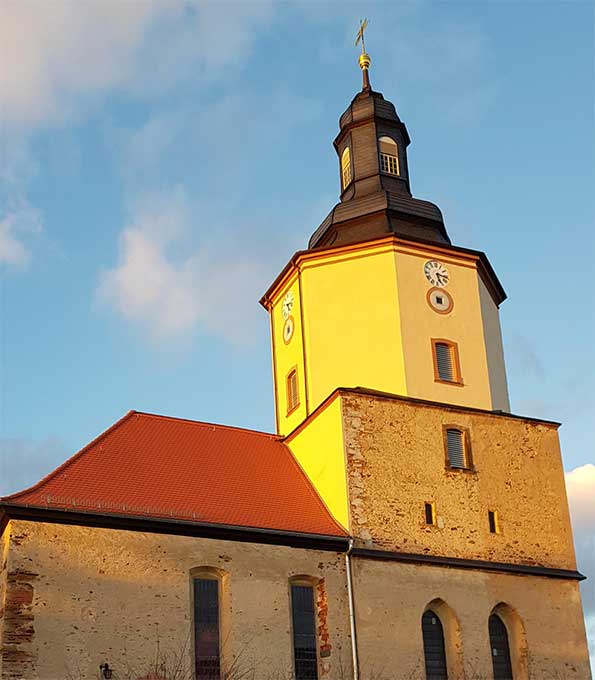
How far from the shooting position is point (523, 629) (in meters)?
22.9

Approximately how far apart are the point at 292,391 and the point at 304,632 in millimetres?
7156

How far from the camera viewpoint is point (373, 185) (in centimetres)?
2789

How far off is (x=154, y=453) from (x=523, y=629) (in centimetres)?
894

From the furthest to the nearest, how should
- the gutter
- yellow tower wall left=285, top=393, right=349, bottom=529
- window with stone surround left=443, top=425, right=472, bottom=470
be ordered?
window with stone surround left=443, top=425, right=472, bottom=470 < yellow tower wall left=285, top=393, right=349, bottom=529 < the gutter

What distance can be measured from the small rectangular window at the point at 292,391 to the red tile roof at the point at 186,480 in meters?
1.16

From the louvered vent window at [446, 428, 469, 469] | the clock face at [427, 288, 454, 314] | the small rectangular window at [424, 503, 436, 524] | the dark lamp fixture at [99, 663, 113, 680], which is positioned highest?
the clock face at [427, 288, 454, 314]

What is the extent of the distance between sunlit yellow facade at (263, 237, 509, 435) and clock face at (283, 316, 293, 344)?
19 centimetres

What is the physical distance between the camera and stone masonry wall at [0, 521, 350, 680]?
62.0ft

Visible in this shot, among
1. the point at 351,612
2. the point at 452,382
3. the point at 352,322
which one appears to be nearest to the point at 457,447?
the point at 452,382

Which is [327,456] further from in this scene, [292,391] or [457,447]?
[292,391]

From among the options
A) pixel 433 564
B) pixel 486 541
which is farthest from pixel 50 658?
pixel 486 541

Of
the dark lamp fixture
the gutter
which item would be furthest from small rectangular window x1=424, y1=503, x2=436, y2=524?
the dark lamp fixture

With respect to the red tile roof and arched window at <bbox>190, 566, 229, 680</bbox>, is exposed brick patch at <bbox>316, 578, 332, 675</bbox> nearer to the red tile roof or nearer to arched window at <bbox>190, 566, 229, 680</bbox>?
the red tile roof

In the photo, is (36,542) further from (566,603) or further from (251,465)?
(566,603)
